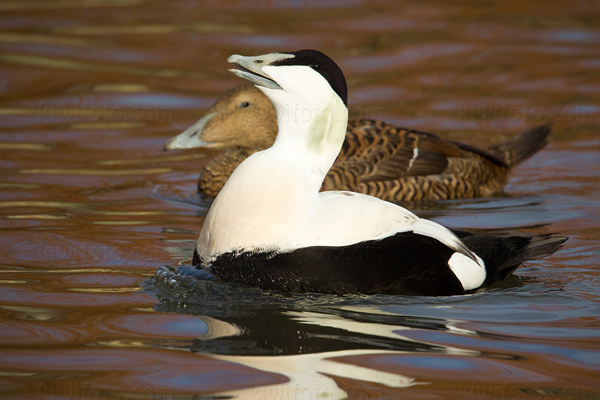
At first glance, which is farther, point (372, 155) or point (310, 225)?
point (372, 155)

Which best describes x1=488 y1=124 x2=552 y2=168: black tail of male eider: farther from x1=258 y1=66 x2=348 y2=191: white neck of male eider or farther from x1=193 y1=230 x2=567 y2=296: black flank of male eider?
x1=258 y1=66 x2=348 y2=191: white neck of male eider

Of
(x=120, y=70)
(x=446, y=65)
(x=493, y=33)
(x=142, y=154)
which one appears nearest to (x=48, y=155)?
(x=142, y=154)

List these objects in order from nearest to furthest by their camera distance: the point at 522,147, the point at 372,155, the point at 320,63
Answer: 1. the point at 320,63
2. the point at 372,155
3. the point at 522,147

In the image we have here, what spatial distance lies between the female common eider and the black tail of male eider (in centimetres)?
28

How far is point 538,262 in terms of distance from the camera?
16.3ft

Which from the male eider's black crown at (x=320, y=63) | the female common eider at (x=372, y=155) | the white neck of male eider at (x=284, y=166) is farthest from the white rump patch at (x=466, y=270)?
the female common eider at (x=372, y=155)

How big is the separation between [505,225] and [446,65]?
4.77m

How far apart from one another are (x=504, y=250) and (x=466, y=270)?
1.01ft

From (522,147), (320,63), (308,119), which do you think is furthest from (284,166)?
(522,147)

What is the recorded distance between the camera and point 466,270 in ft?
13.9

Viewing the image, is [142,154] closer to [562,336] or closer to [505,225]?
[505,225]

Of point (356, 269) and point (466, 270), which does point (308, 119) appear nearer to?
point (356, 269)

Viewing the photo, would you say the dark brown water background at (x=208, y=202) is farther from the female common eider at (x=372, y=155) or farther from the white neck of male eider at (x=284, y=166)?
the white neck of male eider at (x=284, y=166)

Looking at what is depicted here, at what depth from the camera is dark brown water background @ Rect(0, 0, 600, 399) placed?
3.49 meters
